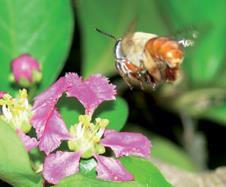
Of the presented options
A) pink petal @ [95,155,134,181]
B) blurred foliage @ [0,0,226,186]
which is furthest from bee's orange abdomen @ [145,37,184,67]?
blurred foliage @ [0,0,226,186]

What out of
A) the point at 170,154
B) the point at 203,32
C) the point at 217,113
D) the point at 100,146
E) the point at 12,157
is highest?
the point at 12,157

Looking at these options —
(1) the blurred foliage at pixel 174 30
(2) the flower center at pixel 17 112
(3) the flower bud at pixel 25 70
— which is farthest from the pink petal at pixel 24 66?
(1) the blurred foliage at pixel 174 30

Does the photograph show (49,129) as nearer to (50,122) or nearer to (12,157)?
(50,122)

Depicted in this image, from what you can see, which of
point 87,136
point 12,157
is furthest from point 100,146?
point 12,157

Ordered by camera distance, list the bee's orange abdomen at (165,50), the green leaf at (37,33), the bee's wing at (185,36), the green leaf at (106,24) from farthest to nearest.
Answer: the green leaf at (106,24) → the green leaf at (37,33) → the bee's wing at (185,36) → the bee's orange abdomen at (165,50)

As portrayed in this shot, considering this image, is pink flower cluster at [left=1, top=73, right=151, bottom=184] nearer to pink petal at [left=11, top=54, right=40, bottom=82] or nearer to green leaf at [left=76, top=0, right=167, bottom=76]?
pink petal at [left=11, top=54, right=40, bottom=82]

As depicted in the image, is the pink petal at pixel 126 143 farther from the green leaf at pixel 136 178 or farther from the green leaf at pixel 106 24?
the green leaf at pixel 106 24
